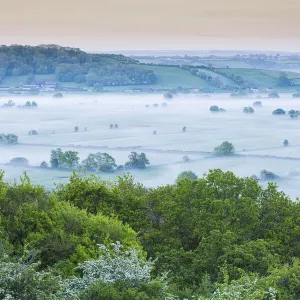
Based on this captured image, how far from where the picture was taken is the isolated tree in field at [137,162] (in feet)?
206

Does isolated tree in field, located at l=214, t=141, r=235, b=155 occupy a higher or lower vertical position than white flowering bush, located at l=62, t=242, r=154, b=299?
lower

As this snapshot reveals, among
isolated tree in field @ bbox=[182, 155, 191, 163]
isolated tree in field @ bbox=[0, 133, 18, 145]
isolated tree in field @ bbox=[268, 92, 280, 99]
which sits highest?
isolated tree in field @ bbox=[268, 92, 280, 99]

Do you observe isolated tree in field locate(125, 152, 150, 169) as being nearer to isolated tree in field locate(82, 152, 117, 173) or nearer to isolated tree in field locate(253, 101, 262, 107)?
isolated tree in field locate(82, 152, 117, 173)

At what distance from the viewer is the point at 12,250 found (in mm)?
18797

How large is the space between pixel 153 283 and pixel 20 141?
61976 millimetres

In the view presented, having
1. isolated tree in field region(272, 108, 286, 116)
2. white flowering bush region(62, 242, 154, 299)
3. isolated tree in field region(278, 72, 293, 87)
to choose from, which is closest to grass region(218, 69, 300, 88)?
isolated tree in field region(278, 72, 293, 87)

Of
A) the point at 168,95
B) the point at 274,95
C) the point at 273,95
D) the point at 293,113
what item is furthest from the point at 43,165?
the point at 293,113

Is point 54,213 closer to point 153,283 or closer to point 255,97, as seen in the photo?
point 153,283

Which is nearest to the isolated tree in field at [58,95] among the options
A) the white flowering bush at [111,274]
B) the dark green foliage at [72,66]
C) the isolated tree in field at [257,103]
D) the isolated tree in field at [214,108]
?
the dark green foliage at [72,66]

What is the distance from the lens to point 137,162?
63969mm

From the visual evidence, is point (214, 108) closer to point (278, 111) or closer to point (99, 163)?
point (278, 111)

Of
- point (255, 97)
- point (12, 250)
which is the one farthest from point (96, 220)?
point (255, 97)

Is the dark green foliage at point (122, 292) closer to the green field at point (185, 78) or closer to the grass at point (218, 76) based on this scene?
the green field at point (185, 78)

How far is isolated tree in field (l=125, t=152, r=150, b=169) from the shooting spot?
62.9 meters
